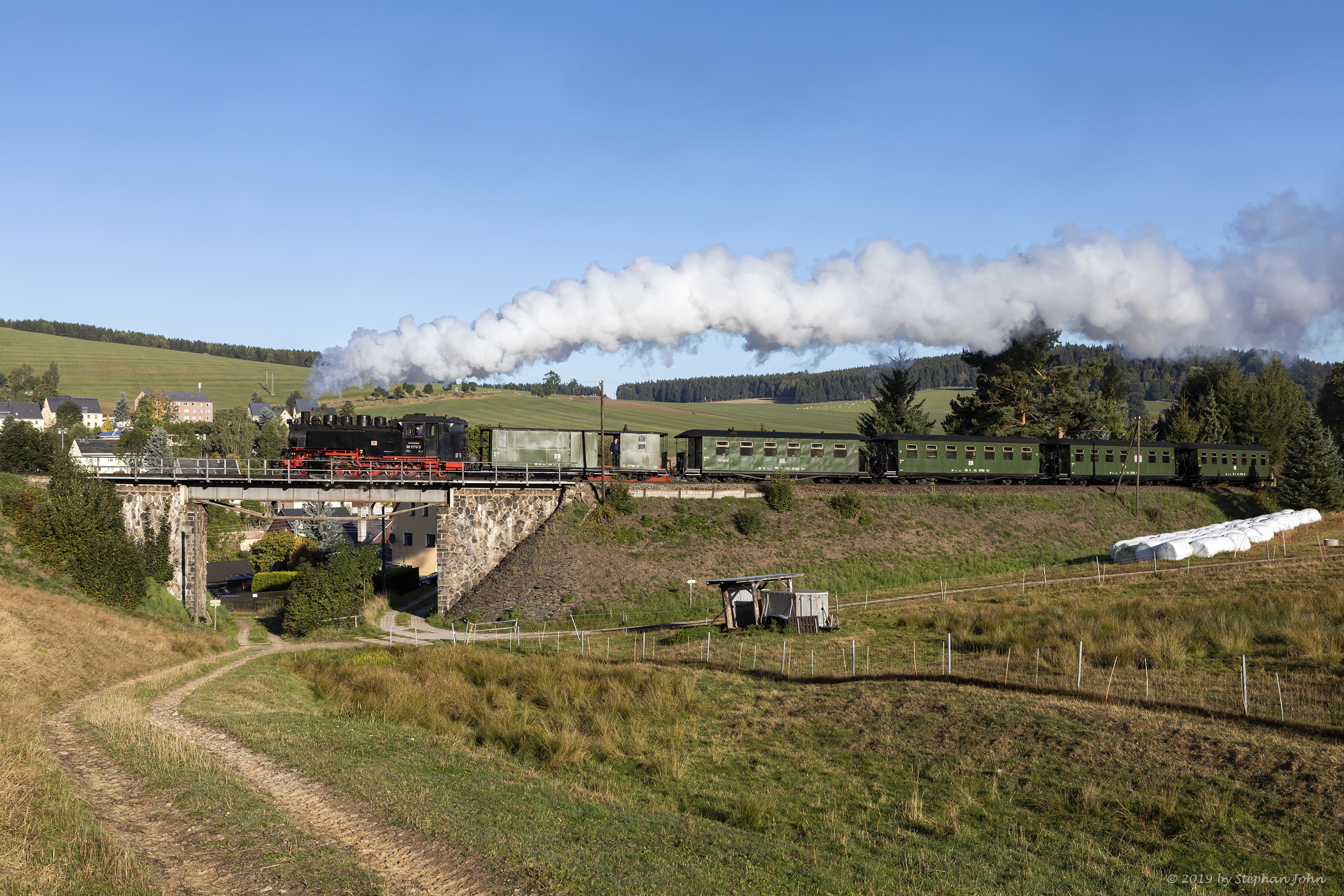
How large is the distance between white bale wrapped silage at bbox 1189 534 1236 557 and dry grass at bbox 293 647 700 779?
33.7 metres

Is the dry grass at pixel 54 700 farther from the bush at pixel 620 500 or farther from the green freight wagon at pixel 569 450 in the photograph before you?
the bush at pixel 620 500

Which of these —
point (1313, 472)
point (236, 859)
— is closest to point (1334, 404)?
point (1313, 472)

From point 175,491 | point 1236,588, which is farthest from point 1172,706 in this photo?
point 175,491

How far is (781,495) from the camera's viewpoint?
5288cm

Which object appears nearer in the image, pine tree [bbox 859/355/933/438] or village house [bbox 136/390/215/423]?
pine tree [bbox 859/355/933/438]

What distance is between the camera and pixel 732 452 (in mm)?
56312

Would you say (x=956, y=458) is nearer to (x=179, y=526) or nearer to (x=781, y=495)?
(x=781, y=495)

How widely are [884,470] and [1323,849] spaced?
48.2m

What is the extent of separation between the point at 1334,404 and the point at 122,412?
21535 cm

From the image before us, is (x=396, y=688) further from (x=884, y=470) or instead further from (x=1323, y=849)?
(x=884, y=470)

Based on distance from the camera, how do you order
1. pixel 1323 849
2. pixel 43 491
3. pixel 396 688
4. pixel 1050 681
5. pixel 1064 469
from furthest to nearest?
pixel 1064 469 < pixel 43 491 < pixel 396 688 < pixel 1050 681 < pixel 1323 849

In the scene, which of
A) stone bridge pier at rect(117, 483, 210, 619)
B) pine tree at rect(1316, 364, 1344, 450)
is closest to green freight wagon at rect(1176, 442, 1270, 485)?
pine tree at rect(1316, 364, 1344, 450)

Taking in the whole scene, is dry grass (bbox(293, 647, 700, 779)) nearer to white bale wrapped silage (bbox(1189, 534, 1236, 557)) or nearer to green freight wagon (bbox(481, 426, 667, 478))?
green freight wagon (bbox(481, 426, 667, 478))

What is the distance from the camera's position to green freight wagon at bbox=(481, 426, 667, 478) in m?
52.2
